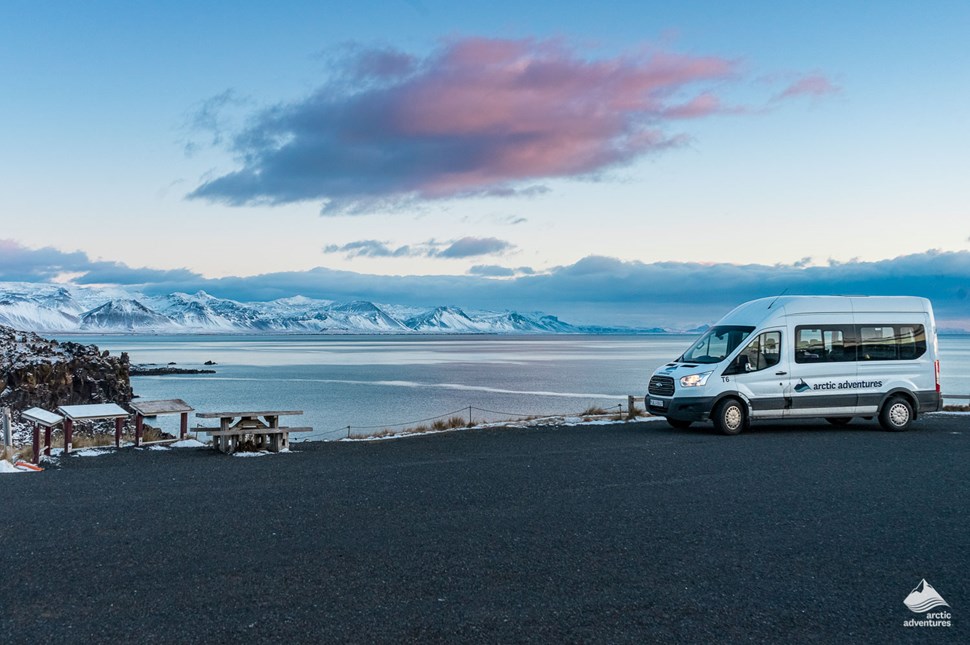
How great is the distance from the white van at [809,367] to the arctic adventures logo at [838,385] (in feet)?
0.07

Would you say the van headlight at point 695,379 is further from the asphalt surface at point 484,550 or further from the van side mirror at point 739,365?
the asphalt surface at point 484,550

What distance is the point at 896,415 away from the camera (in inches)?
699

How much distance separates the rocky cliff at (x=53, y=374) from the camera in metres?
35.1

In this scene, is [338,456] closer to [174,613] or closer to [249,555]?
[249,555]

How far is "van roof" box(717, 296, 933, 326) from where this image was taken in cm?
1767

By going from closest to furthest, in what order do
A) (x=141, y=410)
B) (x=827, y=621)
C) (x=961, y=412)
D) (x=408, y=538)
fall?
1. (x=827, y=621)
2. (x=408, y=538)
3. (x=141, y=410)
4. (x=961, y=412)

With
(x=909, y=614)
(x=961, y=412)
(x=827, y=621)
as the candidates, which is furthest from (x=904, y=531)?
(x=961, y=412)

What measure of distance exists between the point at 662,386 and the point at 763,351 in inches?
90.3

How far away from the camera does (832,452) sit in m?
14.2

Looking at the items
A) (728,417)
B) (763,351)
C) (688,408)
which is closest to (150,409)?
(688,408)

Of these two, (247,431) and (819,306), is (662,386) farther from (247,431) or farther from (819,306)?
(247,431)

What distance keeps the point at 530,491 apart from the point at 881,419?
1103cm

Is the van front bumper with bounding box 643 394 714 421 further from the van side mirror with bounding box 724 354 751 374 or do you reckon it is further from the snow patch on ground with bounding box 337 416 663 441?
the snow patch on ground with bounding box 337 416 663 441

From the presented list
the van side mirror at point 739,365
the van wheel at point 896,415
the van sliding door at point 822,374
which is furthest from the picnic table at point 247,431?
the van wheel at point 896,415
